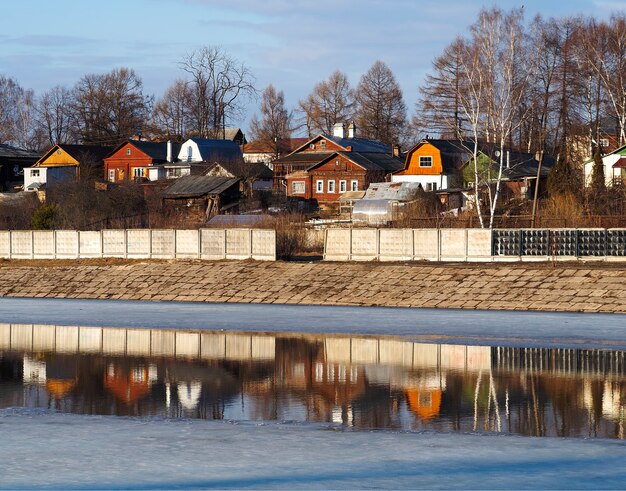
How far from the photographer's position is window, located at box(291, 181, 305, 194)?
94.2m

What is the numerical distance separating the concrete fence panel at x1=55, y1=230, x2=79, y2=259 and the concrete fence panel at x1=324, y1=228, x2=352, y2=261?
14102mm

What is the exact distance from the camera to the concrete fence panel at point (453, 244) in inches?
1858

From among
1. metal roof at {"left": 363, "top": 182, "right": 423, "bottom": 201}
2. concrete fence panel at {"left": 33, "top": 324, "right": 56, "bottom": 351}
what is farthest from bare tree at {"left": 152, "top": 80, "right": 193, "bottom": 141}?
concrete fence panel at {"left": 33, "top": 324, "right": 56, "bottom": 351}

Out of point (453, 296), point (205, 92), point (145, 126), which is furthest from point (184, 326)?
point (145, 126)

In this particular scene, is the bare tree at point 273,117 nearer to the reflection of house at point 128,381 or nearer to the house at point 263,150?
the house at point 263,150

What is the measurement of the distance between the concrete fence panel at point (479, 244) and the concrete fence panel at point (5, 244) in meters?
25.8

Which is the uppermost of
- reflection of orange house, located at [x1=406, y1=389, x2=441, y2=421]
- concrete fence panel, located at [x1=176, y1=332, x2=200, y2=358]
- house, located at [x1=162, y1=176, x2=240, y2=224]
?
house, located at [x1=162, y1=176, x2=240, y2=224]

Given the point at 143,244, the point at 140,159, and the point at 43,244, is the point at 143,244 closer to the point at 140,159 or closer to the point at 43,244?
the point at 43,244

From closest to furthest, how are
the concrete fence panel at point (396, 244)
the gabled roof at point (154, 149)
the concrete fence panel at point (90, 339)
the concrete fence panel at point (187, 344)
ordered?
the concrete fence panel at point (187, 344)
the concrete fence panel at point (90, 339)
the concrete fence panel at point (396, 244)
the gabled roof at point (154, 149)

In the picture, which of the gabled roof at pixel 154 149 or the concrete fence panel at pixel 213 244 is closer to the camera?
the concrete fence panel at pixel 213 244

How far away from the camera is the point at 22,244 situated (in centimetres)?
5712

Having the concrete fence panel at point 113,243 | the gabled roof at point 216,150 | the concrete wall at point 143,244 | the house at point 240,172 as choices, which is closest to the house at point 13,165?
the gabled roof at point 216,150

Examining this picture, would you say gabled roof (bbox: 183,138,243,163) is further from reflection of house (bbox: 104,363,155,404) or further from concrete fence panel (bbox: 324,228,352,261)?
reflection of house (bbox: 104,363,155,404)

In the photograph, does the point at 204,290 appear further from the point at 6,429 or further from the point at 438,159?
the point at 438,159
